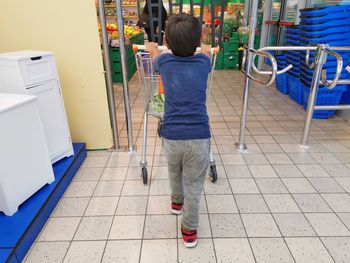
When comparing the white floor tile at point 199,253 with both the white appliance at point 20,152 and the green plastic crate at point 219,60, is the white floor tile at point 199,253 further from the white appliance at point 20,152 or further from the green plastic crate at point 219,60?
the green plastic crate at point 219,60

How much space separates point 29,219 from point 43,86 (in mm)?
1048

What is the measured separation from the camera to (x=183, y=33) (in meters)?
1.35

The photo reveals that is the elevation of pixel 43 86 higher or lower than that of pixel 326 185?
higher

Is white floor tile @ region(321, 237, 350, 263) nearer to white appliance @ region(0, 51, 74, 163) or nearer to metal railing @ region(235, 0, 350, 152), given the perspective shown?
metal railing @ region(235, 0, 350, 152)

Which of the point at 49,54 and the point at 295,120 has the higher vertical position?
the point at 49,54

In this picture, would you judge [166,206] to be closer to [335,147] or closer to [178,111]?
[178,111]

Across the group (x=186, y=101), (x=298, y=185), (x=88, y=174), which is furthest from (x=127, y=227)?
(x=298, y=185)

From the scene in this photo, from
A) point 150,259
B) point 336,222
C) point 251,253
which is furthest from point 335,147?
point 150,259

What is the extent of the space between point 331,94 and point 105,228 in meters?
3.34

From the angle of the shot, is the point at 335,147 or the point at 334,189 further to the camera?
the point at 335,147

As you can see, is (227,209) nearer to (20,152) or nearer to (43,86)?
(20,152)

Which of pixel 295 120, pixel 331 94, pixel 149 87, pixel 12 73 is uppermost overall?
pixel 12 73

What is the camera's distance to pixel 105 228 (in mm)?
1909

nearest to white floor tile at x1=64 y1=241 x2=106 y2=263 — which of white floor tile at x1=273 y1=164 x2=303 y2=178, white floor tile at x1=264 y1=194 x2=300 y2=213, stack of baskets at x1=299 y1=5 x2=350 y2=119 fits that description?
white floor tile at x1=264 y1=194 x2=300 y2=213
